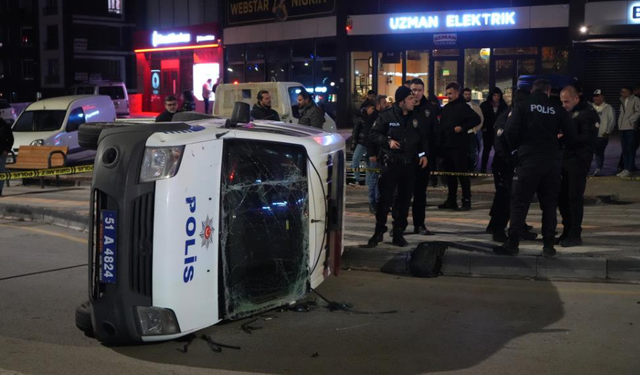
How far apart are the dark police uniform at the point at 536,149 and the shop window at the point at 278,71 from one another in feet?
89.9

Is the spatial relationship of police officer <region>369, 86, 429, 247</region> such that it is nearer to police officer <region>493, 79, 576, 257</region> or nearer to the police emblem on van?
police officer <region>493, 79, 576, 257</region>

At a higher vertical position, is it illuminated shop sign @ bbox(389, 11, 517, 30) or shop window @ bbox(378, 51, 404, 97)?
illuminated shop sign @ bbox(389, 11, 517, 30)

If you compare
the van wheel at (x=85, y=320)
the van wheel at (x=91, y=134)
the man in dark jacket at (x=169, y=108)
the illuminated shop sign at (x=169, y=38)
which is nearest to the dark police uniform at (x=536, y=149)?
the van wheel at (x=91, y=134)

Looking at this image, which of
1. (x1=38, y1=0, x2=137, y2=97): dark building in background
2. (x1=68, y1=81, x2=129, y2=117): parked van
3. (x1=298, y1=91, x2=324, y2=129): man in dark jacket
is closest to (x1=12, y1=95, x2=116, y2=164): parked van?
(x1=298, y1=91, x2=324, y2=129): man in dark jacket

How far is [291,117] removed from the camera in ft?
61.7

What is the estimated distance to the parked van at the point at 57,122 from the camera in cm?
2119

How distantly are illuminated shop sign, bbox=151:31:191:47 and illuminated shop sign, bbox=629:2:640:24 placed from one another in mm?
24248

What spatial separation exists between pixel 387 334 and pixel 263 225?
4.29ft

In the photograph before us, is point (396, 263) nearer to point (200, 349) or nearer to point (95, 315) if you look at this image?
point (200, 349)

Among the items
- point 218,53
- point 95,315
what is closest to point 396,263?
point 95,315

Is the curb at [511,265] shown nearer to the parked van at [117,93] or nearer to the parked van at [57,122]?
the parked van at [57,122]

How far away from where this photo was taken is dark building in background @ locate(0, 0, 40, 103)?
64125 mm

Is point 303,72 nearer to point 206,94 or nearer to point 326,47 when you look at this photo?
point 326,47

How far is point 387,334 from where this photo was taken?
657cm
